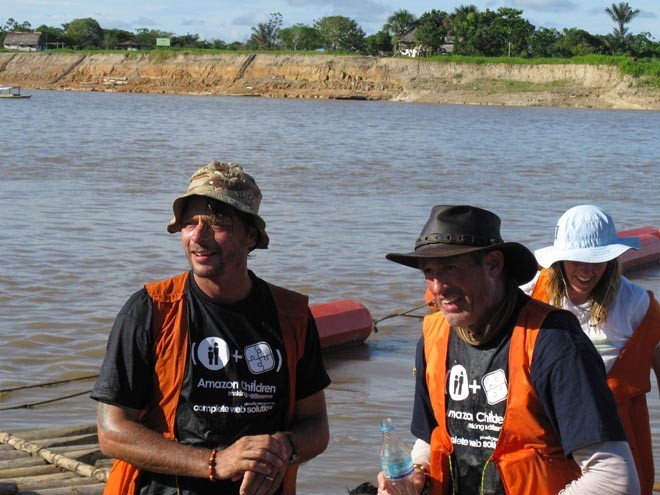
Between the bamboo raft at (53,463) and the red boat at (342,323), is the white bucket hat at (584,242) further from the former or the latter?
the red boat at (342,323)

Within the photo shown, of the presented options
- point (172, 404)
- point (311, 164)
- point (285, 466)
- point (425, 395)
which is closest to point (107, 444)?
point (172, 404)

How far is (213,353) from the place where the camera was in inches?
128

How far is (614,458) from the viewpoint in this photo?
2809mm

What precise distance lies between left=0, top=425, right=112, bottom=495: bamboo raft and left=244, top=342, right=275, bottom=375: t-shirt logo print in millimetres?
2334

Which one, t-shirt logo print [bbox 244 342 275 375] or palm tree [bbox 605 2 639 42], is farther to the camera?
palm tree [bbox 605 2 639 42]

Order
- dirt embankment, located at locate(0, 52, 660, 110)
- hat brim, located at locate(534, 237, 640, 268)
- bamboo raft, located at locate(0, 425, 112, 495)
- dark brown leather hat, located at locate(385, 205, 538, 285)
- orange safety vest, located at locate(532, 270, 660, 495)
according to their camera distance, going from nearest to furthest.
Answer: dark brown leather hat, located at locate(385, 205, 538, 285) → orange safety vest, located at locate(532, 270, 660, 495) → hat brim, located at locate(534, 237, 640, 268) → bamboo raft, located at locate(0, 425, 112, 495) → dirt embankment, located at locate(0, 52, 660, 110)

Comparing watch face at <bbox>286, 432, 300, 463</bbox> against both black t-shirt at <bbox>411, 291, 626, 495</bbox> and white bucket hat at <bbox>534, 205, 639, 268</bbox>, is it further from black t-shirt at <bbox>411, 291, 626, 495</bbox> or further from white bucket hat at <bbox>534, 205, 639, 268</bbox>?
Answer: white bucket hat at <bbox>534, 205, 639, 268</bbox>

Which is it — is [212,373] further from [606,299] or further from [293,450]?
[606,299]

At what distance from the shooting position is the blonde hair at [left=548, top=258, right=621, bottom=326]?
4117 mm

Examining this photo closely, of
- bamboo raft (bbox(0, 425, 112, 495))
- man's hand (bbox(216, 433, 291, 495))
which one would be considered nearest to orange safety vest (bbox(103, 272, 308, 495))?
man's hand (bbox(216, 433, 291, 495))

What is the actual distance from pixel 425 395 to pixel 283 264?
38.9 feet

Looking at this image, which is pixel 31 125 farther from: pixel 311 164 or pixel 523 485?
pixel 523 485

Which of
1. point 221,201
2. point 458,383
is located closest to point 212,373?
point 221,201

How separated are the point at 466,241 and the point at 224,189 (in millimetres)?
767
